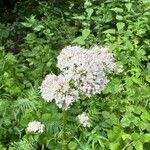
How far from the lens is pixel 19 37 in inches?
252

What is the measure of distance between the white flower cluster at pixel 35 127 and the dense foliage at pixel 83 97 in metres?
0.14

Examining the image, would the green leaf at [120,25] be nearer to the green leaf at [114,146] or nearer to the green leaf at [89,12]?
the green leaf at [89,12]

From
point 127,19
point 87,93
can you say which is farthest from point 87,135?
point 127,19

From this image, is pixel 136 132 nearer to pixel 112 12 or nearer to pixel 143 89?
pixel 143 89

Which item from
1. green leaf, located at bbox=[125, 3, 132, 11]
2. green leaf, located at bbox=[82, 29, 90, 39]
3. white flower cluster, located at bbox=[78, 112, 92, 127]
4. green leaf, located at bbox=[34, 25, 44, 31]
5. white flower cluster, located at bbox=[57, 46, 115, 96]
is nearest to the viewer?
white flower cluster, located at bbox=[57, 46, 115, 96]

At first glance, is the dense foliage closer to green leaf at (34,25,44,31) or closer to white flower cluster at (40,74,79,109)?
green leaf at (34,25,44,31)

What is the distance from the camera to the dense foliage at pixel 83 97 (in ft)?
13.1

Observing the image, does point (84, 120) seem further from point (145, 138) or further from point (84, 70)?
point (84, 70)

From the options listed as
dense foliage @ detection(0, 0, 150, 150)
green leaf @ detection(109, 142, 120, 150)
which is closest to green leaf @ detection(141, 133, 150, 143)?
dense foliage @ detection(0, 0, 150, 150)

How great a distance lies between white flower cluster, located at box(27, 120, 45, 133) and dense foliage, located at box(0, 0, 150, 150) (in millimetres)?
142

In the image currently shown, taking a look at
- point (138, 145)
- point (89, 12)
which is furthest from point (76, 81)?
point (89, 12)

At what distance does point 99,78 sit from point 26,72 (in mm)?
1770

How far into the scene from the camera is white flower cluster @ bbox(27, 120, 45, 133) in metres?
3.82

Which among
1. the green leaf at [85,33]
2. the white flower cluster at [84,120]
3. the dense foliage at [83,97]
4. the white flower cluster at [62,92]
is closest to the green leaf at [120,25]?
the dense foliage at [83,97]
